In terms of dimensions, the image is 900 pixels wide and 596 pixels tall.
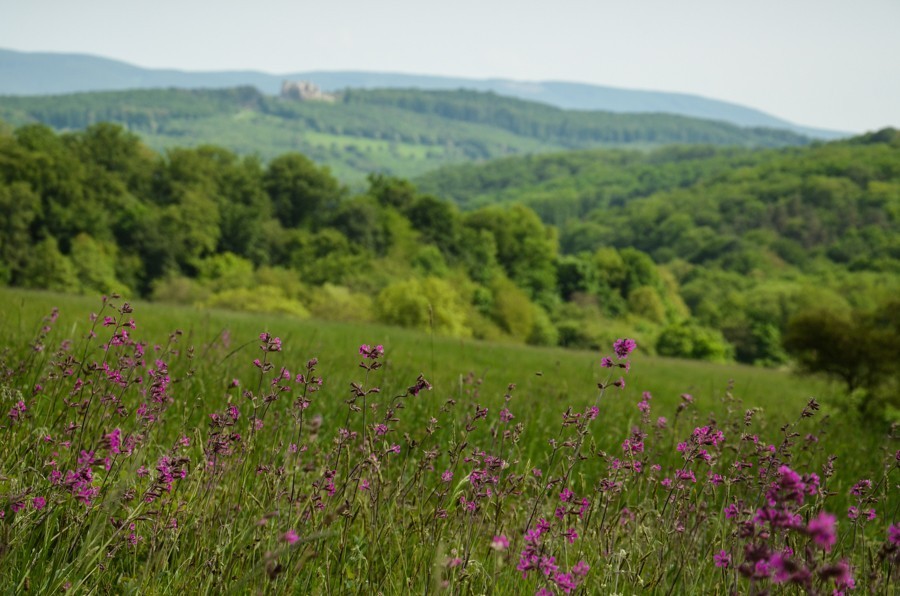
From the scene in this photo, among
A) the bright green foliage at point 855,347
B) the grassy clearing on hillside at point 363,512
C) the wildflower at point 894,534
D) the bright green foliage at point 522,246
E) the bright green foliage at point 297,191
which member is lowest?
the bright green foliage at point 522,246

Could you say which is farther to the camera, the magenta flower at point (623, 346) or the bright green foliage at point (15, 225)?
the bright green foliage at point (15, 225)

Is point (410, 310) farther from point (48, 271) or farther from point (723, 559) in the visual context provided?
point (723, 559)

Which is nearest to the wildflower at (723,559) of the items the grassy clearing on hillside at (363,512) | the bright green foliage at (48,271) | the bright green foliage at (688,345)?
the grassy clearing on hillside at (363,512)

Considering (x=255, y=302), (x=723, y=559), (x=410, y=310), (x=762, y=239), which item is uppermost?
(x=723, y=559)

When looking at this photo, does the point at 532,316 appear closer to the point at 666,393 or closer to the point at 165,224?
the point at 165,224

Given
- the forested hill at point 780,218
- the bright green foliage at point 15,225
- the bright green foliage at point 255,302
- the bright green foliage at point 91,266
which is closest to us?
the bright green foliage at point 255,302

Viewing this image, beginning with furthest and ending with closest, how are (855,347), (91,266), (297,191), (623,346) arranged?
(297,191)
(91,266)
(855,347)
(623,346)

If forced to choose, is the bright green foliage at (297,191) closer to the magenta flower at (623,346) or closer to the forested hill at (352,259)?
the forested hill at (352,259)

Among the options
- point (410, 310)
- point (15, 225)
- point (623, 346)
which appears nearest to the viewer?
point (623, 346)

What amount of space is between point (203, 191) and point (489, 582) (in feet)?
260

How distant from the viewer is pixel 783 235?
147 metres

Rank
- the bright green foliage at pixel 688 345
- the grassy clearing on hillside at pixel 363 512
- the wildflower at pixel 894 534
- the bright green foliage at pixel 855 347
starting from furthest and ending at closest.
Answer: the bright green foliage at pixel 688 345, the bright green foliage at pixel 855 347, the grassy clearing on hillside at pixel 363 512, the wildflower at pixel 894 534

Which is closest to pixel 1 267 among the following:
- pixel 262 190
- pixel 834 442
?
pixel 262 190

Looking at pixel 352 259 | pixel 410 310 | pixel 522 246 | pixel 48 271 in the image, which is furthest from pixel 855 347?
pixel 522 246
